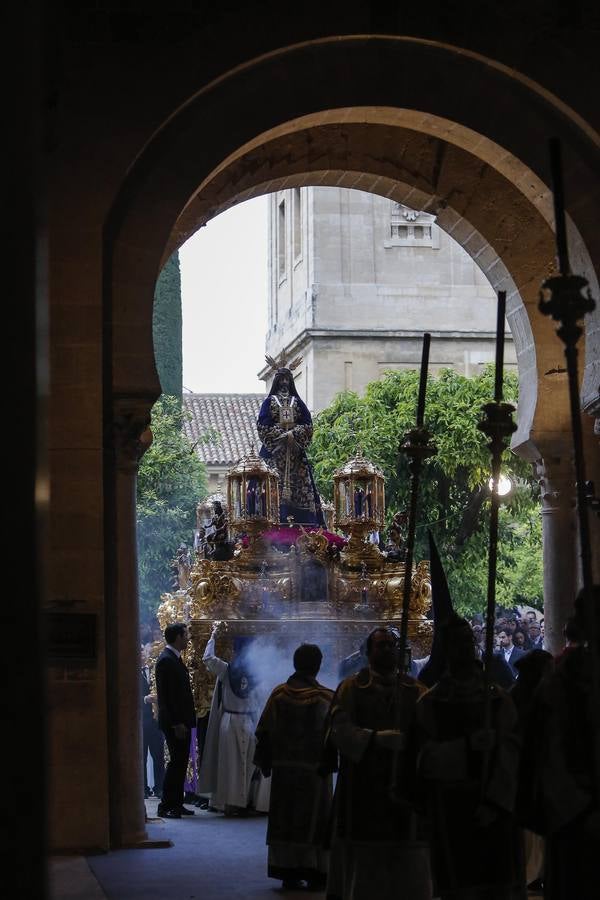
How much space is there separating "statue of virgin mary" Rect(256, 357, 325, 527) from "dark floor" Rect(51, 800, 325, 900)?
17.1 feet

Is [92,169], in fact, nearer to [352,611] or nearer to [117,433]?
[117,433]

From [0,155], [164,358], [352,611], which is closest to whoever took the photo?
[0,155]

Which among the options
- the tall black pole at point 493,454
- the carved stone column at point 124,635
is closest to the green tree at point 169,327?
the carved stone column at point 124,635

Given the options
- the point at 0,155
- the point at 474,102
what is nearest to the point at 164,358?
the point at 474,102

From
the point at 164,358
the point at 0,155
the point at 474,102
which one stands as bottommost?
the point at 0,155

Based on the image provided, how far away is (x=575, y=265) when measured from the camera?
12.0m

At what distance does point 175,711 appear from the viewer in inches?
546

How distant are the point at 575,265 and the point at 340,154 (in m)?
3.44

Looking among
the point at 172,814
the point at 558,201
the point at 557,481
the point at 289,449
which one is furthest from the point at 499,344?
the point at 289,449

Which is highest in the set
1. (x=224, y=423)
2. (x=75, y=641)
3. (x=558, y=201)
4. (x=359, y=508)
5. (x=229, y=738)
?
(x=224, y=423)

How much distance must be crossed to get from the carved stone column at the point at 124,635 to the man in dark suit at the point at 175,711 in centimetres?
257

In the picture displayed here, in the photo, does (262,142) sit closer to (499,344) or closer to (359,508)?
(359,508)

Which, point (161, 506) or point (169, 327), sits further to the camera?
point (169, 327)

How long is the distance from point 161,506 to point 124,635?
2350 centimetres
